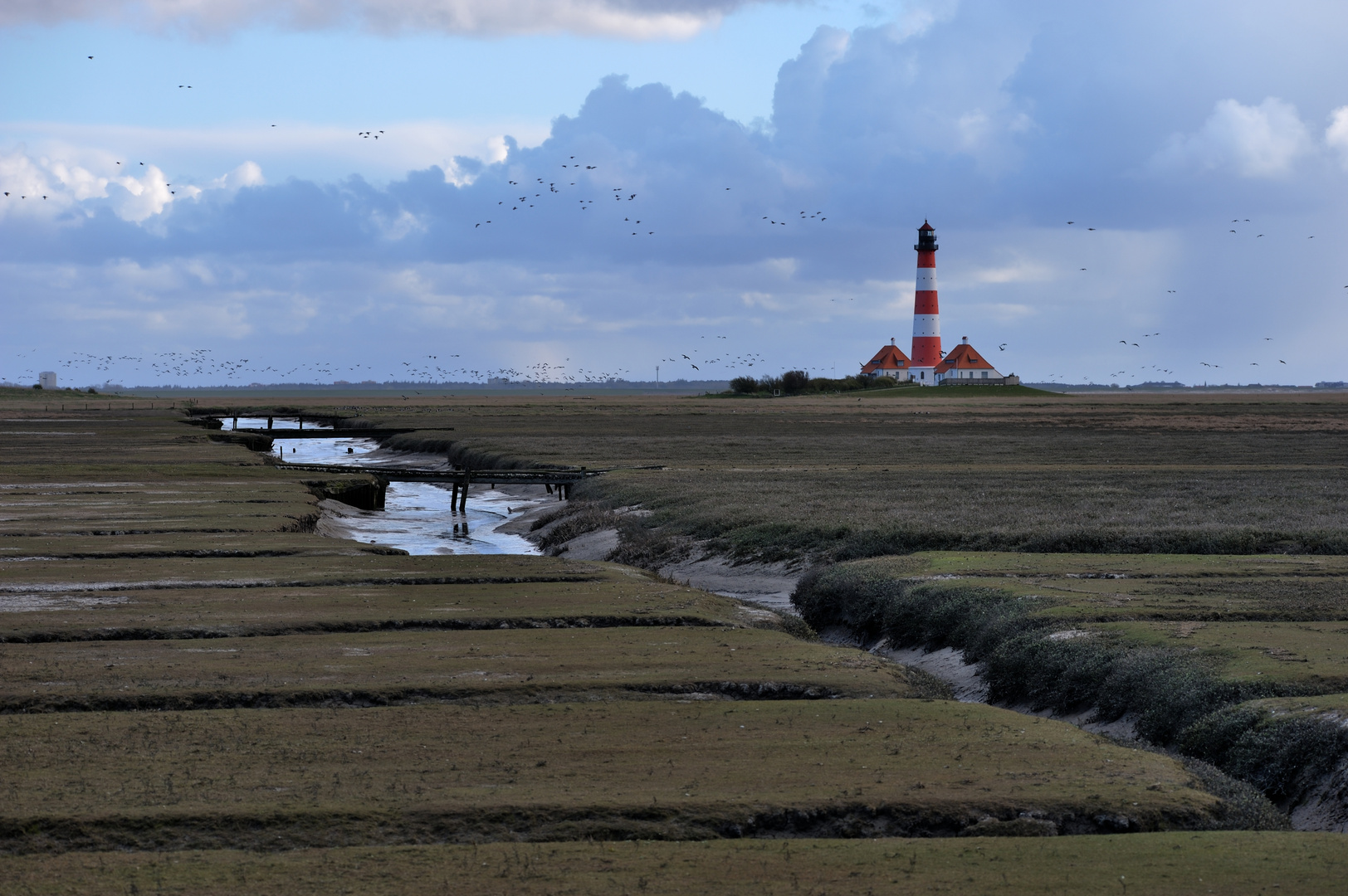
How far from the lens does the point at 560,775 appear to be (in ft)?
33.7

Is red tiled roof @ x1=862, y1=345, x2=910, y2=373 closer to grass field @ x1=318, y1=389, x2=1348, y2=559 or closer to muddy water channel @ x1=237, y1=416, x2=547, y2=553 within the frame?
grass field @ x1=318, y1=389, x2=1348, y2=559

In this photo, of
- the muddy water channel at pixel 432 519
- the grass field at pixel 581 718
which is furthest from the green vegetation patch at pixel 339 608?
the muddy water channel at pixel 432 519

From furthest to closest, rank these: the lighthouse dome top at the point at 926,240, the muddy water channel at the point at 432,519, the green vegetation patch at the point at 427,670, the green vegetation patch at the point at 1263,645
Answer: the lighthouse dome top at the point at 926,240
the muddy water channel at the point at 432,519
the green vegetation patch at the point at 1263,645
the green vegetation patch at the point at 427,670

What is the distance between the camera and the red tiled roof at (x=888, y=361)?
600 ft

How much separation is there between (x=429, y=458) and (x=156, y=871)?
57.9 metres

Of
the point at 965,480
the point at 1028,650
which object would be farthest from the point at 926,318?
the point at 1028,650

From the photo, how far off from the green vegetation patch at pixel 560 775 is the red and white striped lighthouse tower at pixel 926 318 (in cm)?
14248

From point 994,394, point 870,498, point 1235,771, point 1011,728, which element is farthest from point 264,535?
point 994,394

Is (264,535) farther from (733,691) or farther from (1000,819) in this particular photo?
Answer: (1000,819)

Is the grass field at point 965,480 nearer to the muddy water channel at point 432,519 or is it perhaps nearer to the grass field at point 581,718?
the grass field at point 581,718

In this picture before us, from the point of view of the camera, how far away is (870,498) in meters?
33.9

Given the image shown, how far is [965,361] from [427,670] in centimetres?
16707

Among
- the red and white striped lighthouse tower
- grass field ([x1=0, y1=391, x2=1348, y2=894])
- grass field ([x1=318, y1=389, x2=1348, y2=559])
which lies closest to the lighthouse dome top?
the red and white striped lighthouse tower

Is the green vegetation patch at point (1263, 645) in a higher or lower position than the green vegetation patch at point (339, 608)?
higher
